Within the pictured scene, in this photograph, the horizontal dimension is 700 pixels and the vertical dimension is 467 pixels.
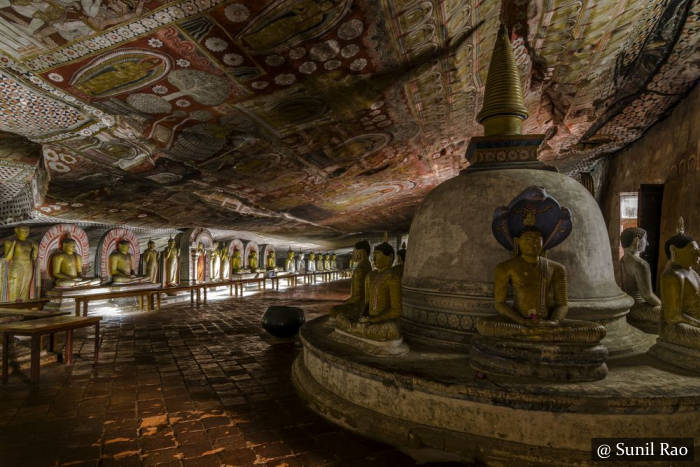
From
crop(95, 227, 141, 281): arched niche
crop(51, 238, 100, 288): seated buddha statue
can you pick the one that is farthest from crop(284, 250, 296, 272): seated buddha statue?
crop(51, 238, 100, 288): seated buddha statue

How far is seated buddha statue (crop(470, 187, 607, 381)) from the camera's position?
114 inches

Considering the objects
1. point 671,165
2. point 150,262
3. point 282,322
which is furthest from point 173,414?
point 671,165

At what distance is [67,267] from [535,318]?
1008 cm

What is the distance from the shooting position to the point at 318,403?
3.49 metres

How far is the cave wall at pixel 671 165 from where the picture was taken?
7117mm

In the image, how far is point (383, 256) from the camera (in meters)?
3.84

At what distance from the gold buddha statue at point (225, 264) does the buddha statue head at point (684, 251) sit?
14.3 metres

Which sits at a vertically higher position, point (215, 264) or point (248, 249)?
point (248, 249)

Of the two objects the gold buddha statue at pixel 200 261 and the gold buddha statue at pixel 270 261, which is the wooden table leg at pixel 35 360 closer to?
the gold buddha statue at pixel 200 261

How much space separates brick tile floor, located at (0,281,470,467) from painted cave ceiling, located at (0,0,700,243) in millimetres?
3468

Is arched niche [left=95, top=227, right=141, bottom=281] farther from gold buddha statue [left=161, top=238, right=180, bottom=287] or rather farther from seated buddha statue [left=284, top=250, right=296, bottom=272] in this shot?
seated buddha statue [left=284, top=250, right=296, bottom=272]

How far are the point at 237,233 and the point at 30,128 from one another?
10.6 m

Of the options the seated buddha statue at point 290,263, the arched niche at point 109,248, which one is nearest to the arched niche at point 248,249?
the seated buddha statue at point 290,263

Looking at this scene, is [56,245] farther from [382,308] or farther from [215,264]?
[382,308]
